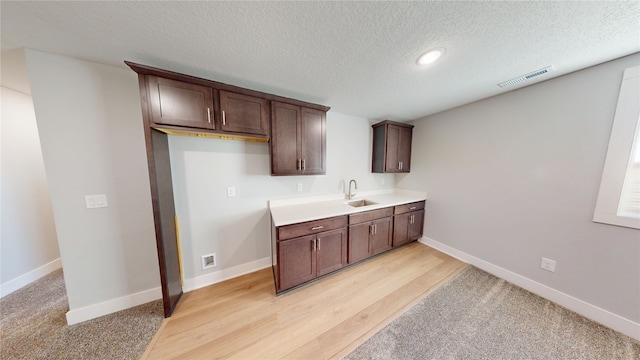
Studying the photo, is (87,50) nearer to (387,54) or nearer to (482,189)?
(387,54)

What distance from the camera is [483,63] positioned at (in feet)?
4.69

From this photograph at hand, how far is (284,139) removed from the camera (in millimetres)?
1992

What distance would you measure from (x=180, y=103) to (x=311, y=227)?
5.63ft

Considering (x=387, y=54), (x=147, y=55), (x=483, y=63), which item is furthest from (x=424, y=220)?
(x=147, y=55)

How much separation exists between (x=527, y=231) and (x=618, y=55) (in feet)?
5.56

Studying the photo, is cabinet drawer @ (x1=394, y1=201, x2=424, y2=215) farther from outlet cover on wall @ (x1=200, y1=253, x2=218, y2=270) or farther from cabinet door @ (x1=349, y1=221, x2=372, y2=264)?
outlet cover on wall @ (x1=200, y1=253, x2=218, y2=270)

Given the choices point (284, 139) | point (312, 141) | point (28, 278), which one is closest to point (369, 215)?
point (312, 141)

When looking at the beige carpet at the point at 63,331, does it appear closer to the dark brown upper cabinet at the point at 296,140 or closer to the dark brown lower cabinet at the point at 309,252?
the dark brown lower cabinet at the point at 309,252

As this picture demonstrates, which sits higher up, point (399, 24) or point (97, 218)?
point (399, 24)

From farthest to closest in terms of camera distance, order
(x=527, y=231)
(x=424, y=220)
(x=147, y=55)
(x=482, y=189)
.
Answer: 1. (x=424, y=220)
2. (x=482, y=189)
3. (x=527, y=231)
4. (x=147, y=55)

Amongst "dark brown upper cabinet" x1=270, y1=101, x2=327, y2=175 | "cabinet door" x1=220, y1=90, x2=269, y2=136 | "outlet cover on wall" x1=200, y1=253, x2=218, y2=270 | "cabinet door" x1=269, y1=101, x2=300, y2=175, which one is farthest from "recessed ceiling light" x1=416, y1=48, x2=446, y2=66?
"outlet cover on wall" x1=200, y1=253, x2=218, y2=270

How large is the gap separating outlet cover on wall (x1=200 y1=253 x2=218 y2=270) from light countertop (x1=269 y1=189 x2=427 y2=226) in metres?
0.88

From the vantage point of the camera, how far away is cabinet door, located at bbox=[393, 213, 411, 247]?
2600 mm

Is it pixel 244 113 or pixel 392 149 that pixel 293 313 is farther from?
pixel 392 149
